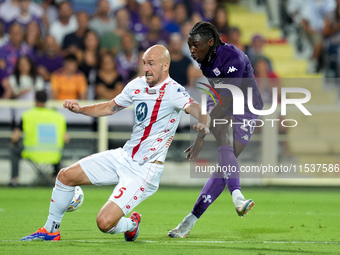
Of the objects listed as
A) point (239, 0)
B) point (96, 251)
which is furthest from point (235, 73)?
point (239, 0)

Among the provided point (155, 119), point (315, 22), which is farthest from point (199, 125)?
point (315, 22)

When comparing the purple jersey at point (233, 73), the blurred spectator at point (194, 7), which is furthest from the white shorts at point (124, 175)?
the blurred spectator at point (194, 7)

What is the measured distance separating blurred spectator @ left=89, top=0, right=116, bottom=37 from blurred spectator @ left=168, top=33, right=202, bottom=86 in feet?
6.19

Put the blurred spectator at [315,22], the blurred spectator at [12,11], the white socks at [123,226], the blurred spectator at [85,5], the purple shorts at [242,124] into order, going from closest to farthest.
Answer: the white socks at [123,226] < the purple shorts at [242,124] < the blurred spectator at [12,11] < the blurred spectator at [85,5] < the blurred spectator at [315,22]

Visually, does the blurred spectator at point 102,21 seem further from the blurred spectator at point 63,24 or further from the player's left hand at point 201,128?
the player's left hand at point 201,128

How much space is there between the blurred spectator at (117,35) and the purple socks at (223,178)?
836 cm

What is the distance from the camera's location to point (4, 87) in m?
14.7

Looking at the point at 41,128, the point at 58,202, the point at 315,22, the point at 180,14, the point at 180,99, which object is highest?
the point at 180,14

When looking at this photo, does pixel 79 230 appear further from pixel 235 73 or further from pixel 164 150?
pixel 235 73

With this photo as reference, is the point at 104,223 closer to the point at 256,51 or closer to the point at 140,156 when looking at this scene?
the point at 140,156

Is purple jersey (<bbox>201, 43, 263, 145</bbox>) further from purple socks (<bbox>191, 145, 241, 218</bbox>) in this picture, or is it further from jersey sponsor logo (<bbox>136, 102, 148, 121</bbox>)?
jersey sponsor logo (<bbox>136, 102, 148, 121</bbox>)

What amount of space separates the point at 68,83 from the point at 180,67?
224 centimetres

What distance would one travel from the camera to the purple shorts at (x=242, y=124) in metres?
7.65

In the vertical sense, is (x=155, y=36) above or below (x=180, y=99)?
above
